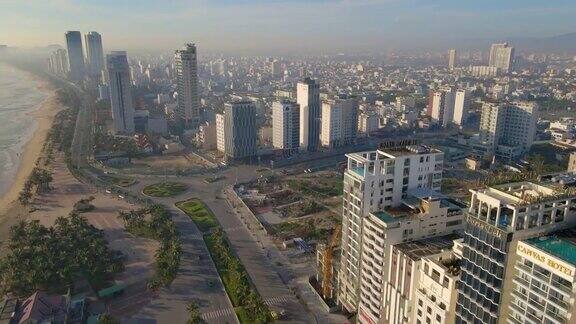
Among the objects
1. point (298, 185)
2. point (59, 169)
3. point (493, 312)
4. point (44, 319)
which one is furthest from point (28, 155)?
point (493, 312)

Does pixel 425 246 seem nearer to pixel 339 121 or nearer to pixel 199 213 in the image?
pixel 199 213

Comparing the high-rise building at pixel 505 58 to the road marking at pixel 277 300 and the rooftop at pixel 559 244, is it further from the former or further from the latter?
the rooftop at pixel 559 244

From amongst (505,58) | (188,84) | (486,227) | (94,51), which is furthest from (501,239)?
(505,58)

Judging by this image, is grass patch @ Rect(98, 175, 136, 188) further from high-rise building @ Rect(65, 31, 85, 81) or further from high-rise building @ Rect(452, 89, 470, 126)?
high-rise building @ Rect(65, 31, 85, 81)

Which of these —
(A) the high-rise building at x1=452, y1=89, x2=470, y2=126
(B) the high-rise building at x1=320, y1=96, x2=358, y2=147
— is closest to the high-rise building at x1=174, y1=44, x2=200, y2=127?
(B) the high-rise building at x1=320, y1=96, x2=358, y2=147

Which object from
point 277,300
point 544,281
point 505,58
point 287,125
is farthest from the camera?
point 505,58

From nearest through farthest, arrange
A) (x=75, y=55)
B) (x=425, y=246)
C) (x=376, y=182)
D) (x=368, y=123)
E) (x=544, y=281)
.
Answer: (x=544, y=281) < (x=425, y=246) < (x=376, y=182) < (x=368, y=123) < (x=75, y=55)
